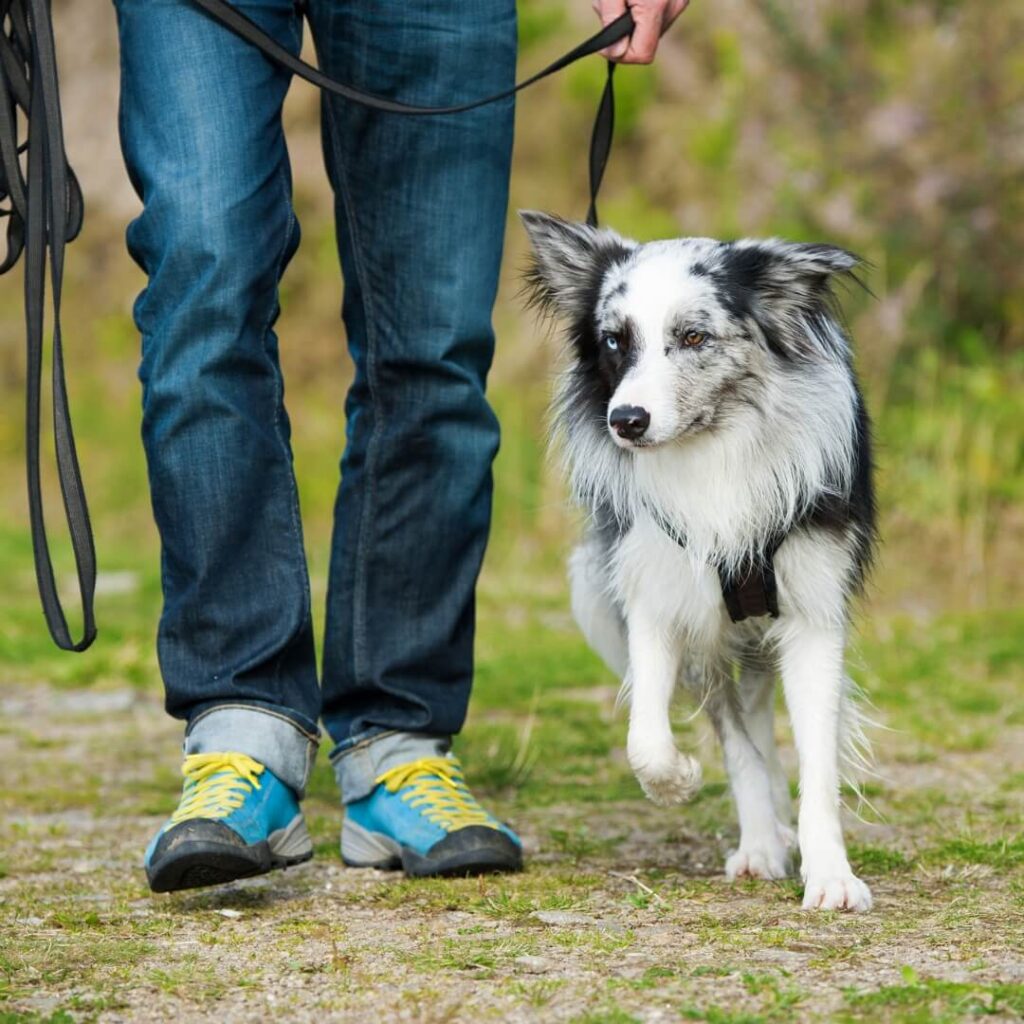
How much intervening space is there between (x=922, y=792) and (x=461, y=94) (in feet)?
6.66

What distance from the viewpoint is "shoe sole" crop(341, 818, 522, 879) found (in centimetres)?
298

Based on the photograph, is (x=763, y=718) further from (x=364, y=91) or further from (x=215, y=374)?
(x=364, y=91)

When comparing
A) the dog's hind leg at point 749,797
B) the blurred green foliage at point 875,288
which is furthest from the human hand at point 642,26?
the blurred green foliage at point 875,288

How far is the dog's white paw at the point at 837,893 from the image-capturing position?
2709 millimetres

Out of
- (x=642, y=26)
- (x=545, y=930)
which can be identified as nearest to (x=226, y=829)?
(x=545, y=930)

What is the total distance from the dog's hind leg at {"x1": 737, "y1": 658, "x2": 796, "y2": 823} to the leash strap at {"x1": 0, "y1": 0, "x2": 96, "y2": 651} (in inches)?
55.2

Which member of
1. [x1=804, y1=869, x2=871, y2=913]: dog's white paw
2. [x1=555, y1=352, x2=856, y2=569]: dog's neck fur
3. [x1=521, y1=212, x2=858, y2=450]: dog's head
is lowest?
[x1=804, y1=869, x2=871, y2=913]: dog's white paw

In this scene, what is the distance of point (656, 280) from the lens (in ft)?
10.3

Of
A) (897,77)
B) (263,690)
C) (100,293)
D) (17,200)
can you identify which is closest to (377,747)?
(263,690)

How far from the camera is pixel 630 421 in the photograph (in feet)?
9.59

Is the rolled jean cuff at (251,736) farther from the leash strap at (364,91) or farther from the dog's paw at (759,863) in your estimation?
the leash strap at (364,91)

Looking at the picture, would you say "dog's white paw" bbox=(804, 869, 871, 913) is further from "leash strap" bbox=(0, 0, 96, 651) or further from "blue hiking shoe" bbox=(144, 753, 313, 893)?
"leash strap" bbox=(0, 0, 96, 651)

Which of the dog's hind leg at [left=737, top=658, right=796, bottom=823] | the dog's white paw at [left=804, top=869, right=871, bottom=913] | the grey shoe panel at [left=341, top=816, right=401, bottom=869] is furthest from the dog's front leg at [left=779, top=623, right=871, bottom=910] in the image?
the grey shoe panel at [left=341, top=816, right=401, bottom=869]

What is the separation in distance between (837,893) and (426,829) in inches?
31.4
